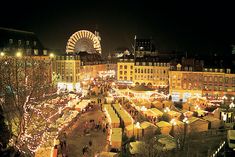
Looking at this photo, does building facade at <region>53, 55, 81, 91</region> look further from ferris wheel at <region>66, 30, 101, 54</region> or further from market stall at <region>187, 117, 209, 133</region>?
market stall at <region>187, 117, 209, 133</region>

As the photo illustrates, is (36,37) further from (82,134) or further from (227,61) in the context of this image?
(227,61)

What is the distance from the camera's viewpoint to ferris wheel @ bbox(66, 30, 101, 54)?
57.5 meters

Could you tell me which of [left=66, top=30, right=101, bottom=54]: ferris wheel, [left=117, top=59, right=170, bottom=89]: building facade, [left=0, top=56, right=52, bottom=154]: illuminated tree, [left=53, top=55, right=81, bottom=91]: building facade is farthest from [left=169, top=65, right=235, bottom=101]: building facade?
[left=0, top=56, right=52, bottom=154]: illuminated tree

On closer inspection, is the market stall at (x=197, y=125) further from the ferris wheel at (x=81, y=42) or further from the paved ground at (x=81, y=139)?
the ferris wheel at (x=81, y=42)

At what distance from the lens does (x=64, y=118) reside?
992 inches

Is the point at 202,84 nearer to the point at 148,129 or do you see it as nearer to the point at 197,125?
the point at 197,125

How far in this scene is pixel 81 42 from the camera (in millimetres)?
59344

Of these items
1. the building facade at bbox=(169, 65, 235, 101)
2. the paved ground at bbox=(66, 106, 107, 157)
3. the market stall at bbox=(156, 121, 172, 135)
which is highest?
the building facade at bbox=(169, 65, 235, 101)

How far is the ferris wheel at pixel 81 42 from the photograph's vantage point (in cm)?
5753

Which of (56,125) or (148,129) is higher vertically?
(56,125)

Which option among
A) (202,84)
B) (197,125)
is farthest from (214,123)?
(202,84)

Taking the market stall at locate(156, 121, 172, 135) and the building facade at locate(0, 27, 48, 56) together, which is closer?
the market stall at locate(156, 121, 172, 135)

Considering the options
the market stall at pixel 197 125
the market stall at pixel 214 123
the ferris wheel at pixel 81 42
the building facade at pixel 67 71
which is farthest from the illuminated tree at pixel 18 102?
the ferris wheel at pixel 81 42

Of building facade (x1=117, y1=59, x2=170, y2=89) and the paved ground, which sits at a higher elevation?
building facade (x1=117, y1=59, x2=170, y2=89)
